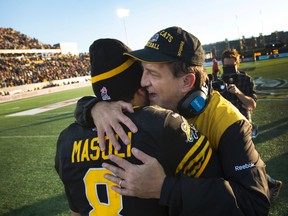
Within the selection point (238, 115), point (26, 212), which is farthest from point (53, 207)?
point (238, 115)

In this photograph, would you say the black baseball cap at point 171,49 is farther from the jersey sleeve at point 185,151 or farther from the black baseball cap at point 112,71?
the jersey sleeve at point 185,151

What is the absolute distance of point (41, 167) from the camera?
17.7 ft

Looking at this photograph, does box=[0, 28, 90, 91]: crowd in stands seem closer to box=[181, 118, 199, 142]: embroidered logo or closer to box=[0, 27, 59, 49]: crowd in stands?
box=[0, 27, 59, 49]: crowd in stands

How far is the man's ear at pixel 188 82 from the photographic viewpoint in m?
1.73

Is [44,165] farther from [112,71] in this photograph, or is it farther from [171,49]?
[171,49]

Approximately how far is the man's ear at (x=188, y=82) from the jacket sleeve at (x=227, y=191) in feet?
1.72

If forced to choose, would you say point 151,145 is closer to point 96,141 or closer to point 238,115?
point 96,141

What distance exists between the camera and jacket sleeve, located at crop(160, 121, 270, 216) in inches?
47.8

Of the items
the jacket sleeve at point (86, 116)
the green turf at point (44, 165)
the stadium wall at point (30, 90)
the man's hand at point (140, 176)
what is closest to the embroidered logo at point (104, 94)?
the jacket sleeve at point (86, 116)

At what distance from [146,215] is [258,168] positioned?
0.61 m

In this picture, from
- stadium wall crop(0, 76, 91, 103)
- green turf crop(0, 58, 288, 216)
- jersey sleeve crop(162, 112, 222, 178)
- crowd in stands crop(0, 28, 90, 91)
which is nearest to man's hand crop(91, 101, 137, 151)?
jersey sleeve crop(162, 112, 222, 178)

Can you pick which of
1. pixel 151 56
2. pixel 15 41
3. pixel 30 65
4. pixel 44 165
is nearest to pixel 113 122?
pixel 151 56

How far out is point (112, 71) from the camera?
156 centimetres

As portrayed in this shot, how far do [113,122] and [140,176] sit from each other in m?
0.30
